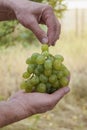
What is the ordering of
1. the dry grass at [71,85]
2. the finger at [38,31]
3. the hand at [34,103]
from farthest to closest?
the dry grass at [71,85]
the finger at [38,31]
the hand at [34,103]

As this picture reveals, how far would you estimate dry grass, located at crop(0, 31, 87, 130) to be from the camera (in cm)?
361

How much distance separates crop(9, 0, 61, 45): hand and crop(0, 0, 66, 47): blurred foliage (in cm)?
162

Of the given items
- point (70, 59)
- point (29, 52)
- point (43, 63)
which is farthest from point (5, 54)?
point (43, 63)

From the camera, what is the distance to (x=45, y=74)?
61.6 inches

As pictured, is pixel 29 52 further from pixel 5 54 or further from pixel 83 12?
pixel 83 12

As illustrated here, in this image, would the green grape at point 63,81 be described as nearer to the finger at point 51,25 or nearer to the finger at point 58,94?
the finger at point 58,94

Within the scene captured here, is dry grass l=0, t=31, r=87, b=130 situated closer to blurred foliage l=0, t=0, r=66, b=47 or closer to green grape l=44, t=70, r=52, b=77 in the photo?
blurred foliage l=0, t=0, r=66, b=47

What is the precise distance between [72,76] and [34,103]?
9.14 feet

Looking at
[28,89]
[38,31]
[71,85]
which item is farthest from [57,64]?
[71,85]

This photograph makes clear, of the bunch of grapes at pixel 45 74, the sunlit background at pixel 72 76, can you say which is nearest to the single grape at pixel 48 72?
the bunch of grapes at pixel 45 74

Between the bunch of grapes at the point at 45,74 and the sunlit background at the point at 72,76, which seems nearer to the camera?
the bunch of grapes at the point at 45,74

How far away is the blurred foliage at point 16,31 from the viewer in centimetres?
369

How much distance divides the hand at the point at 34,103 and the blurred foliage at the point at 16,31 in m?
1.96

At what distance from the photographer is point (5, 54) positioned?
4.55 meters
